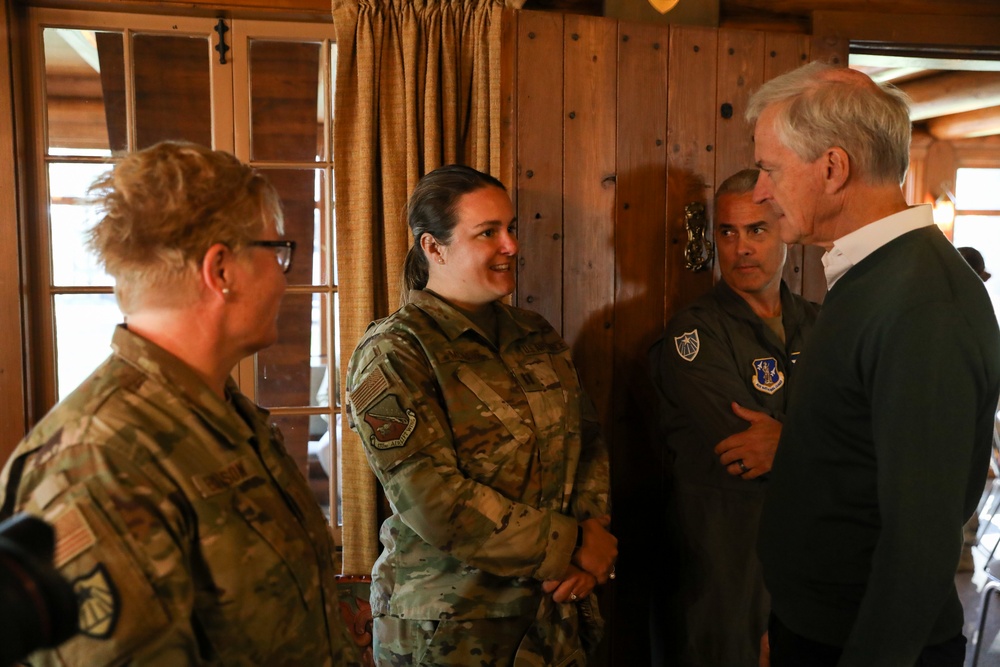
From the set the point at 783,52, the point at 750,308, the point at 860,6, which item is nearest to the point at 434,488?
the point at 750,308

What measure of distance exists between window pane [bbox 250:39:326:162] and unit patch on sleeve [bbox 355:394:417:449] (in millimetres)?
1202

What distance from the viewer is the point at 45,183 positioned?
7.41 ft

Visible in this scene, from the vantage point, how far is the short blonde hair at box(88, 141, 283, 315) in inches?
38.4

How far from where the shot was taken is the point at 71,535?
31.4 inches

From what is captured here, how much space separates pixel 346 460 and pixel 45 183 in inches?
48.8

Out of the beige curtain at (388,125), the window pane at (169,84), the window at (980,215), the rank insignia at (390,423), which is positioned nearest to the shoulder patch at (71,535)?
the rank insignia at (390,423)

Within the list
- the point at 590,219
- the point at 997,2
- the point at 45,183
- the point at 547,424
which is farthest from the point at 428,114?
the point at 997,2

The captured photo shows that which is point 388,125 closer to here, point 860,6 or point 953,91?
point 860,6

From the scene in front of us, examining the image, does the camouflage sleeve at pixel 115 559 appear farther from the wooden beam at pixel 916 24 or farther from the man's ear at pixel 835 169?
the wooden beam at pixel 916 24

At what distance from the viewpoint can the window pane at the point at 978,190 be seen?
21.1ft

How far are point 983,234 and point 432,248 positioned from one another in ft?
21.2

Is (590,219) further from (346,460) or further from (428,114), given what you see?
(346,460)

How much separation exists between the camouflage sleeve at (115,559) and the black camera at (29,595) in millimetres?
208

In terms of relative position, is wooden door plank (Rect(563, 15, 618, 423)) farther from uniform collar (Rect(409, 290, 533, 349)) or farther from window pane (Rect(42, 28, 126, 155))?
window pane (Rect(42, 28, 126, 155))
